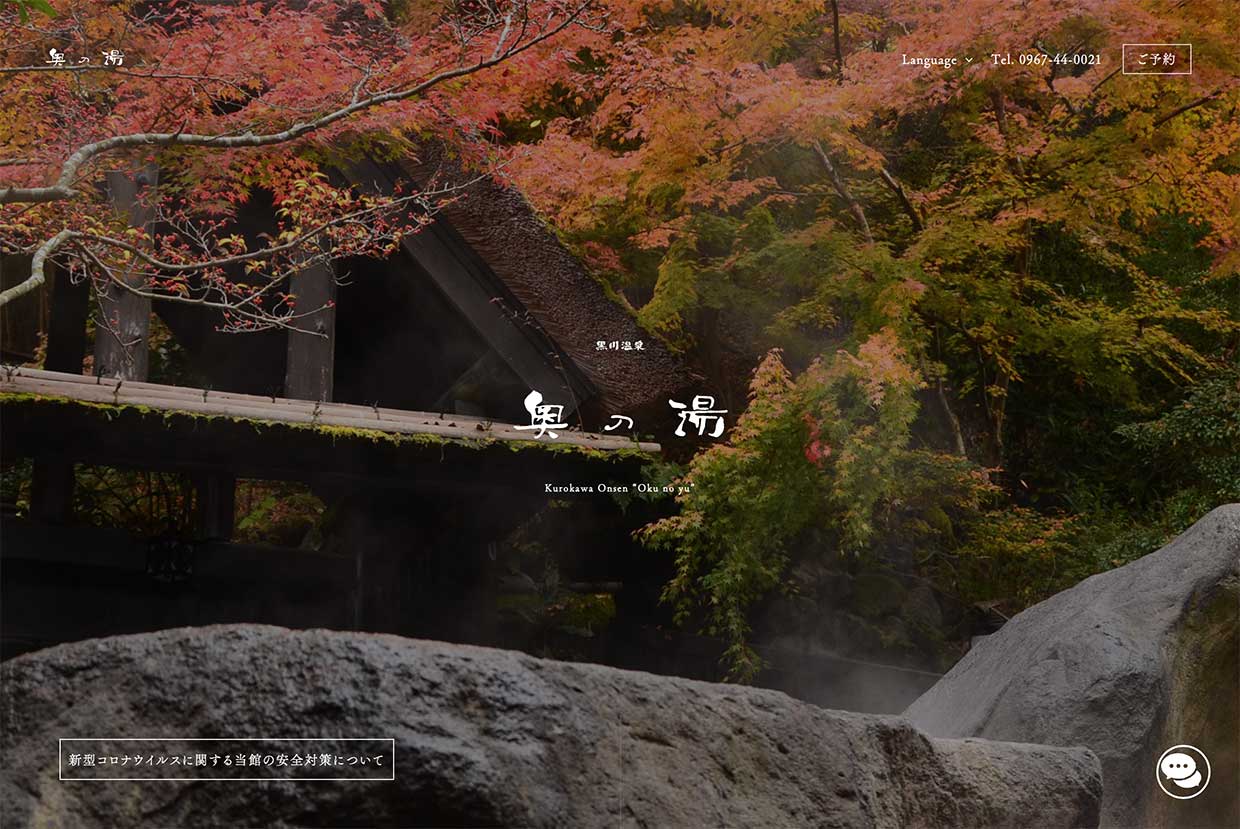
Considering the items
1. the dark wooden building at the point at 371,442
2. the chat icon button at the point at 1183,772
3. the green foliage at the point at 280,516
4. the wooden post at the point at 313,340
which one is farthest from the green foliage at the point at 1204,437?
the green foliage at the point at 280,516

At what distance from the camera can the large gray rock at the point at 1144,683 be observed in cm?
329

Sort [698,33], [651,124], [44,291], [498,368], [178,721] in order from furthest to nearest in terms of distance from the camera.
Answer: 1. [44,291]
2. [698,33]
3. [651,124]
4. [498,368]
5. [178,721]

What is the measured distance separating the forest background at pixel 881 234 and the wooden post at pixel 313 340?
1.01 ft

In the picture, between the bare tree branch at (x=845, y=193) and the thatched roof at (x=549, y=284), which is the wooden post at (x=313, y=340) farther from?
the bare tree branch at (x=845, y=193)

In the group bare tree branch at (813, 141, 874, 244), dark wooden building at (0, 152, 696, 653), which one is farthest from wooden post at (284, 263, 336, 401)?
bare tree branch at (813, 141, 874, 244)

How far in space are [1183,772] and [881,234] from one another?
470 centimetres

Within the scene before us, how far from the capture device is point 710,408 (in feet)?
19.9

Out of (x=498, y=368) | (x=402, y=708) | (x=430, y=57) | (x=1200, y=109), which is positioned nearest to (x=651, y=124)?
(x=430, y=57)

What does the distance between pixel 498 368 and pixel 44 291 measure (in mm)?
3900

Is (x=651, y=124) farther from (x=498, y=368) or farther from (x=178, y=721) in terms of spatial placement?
(x=178, y=721)

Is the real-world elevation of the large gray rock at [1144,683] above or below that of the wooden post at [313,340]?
below

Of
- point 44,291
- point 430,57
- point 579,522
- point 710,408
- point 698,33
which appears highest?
point 698,33

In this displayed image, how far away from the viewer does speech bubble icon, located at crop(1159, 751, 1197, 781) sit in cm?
342

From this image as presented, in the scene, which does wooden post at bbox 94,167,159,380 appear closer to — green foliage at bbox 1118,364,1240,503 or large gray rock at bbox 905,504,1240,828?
large gray rock at bbox 905,504,1240,828
